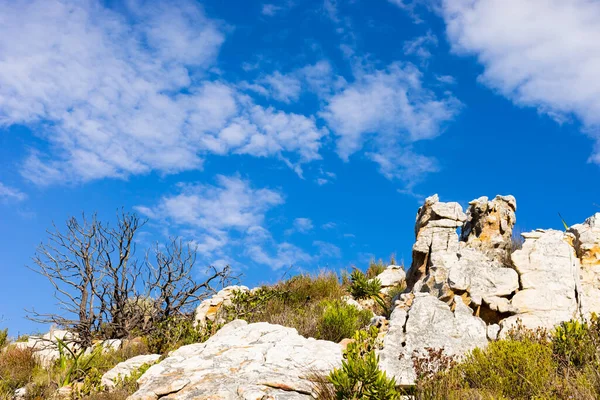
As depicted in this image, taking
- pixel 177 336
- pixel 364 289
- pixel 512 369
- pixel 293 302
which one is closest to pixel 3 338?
pixel 177 336

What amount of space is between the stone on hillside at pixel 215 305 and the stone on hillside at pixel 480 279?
21.8ft

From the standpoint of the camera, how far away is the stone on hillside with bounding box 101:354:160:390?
401 inches

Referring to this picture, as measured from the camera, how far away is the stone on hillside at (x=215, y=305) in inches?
559

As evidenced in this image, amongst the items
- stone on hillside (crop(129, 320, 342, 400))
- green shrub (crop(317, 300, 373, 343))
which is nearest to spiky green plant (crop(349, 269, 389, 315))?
green shrub (crop(317, 300, 373, 343))

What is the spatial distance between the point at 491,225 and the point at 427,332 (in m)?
4.79

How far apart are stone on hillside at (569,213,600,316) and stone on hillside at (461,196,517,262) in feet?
4.96

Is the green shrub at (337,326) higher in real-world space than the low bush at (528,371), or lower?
higher

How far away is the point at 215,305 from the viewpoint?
48.1ft

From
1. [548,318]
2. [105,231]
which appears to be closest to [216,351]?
[548,318]

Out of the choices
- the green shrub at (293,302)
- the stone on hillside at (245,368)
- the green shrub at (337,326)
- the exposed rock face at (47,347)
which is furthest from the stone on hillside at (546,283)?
the exposed rock face at (47,347)

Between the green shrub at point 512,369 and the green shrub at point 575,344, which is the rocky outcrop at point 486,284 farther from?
the green shrub at point 575,344

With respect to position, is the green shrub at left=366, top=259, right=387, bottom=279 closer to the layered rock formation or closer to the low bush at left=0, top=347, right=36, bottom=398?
the layered rock formation

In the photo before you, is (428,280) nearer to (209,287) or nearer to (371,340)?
(371,340)

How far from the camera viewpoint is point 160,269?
54.4 feet
